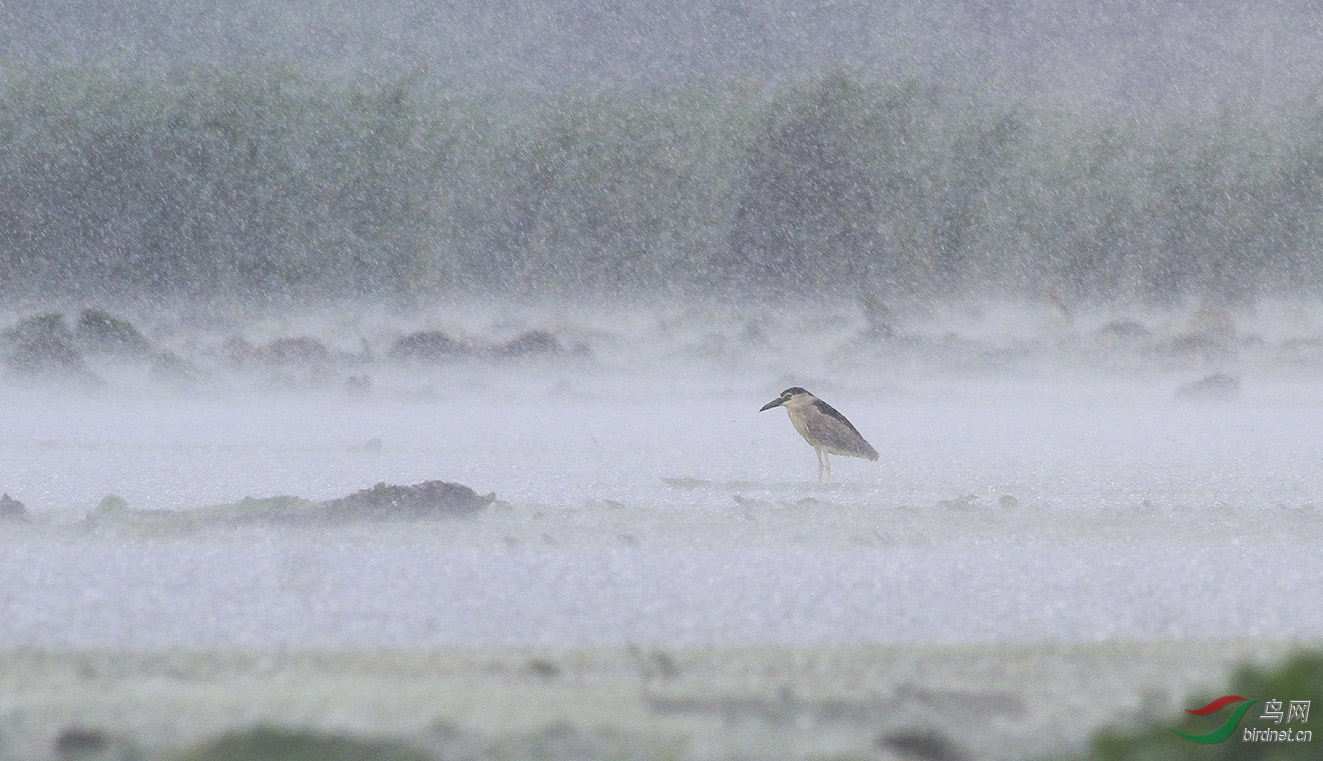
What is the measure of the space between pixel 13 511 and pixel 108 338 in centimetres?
1004

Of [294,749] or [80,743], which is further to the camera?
[80,743]

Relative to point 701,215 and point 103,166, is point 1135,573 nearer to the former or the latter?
point 701,215

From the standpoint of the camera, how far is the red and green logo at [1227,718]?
389cm

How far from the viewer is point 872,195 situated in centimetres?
2331

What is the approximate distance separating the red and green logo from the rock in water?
533 cm

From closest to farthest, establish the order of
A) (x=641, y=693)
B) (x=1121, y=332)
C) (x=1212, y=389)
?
(x=641, y=693)
(x=1212, y=389)
(x=1121, y=332)

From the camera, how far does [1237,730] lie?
12.8 feet

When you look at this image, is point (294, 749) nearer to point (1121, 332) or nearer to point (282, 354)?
point (282, 354)

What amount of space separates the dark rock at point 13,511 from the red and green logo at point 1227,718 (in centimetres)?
689

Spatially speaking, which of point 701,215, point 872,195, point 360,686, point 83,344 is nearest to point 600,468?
point 360,686

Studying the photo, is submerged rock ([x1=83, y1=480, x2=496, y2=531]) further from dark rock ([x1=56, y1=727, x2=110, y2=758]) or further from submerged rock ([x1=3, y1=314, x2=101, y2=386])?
submerged rock ([x1=3, y1=314, x2=101, y2=386])

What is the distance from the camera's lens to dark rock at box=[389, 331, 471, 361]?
18375 millimetres

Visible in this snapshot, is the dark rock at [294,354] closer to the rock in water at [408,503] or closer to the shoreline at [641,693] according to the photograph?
the rock in water at [408,503]

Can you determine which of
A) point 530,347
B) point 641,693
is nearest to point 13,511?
point 641,693
